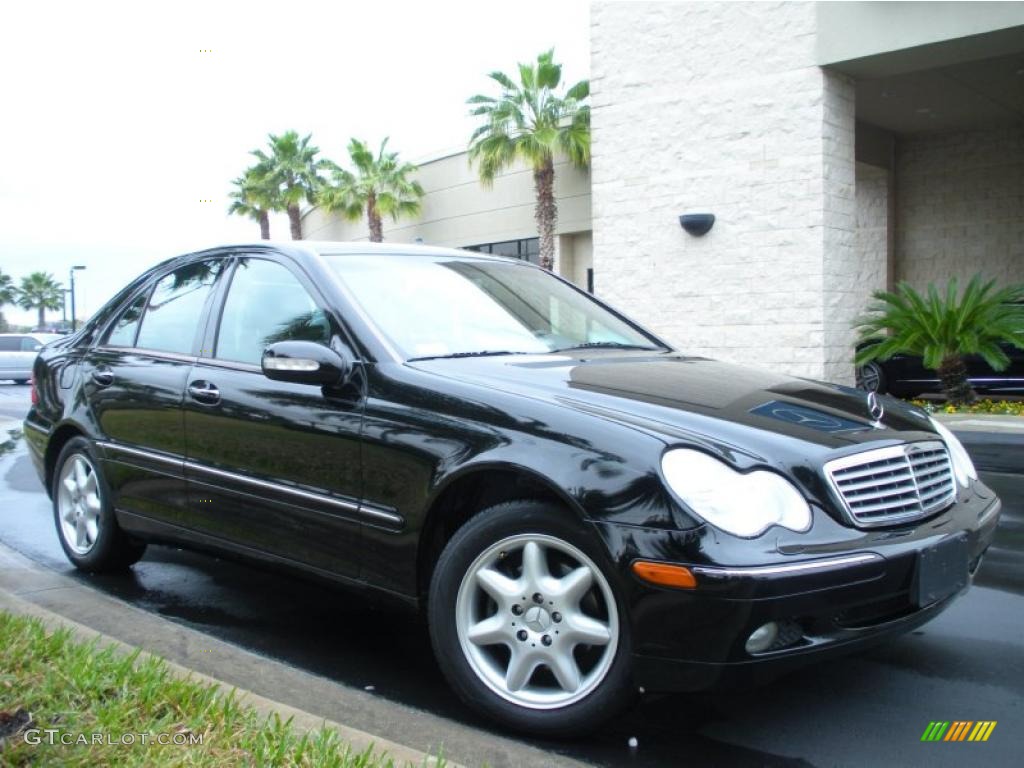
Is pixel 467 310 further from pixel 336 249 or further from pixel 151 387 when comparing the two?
pixel 151 387

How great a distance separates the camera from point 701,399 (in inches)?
130

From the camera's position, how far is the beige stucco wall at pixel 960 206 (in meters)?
18.3

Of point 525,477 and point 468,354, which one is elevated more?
point 468,354

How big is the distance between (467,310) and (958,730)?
2278 millimetres

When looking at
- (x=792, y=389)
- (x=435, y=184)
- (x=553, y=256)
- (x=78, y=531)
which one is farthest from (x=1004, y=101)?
(x=435, y=184)

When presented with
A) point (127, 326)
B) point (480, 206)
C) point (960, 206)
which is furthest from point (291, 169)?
point (127, 326)

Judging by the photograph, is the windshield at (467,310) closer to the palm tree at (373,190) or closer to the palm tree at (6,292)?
the palm tree at (373,190)

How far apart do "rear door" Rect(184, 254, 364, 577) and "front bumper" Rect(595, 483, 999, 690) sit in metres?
1.15

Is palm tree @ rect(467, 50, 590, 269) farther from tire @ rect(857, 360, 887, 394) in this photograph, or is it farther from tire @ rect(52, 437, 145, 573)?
tire @ rect(52, 437, 145, 573)

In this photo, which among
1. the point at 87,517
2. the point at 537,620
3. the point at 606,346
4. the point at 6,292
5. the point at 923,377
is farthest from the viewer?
the point at 6,292

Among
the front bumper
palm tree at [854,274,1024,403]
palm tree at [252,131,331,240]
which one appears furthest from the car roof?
palm tree at [252,131,331,240]

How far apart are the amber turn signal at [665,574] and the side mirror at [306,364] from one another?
1.35m

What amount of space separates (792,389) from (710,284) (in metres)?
10.5

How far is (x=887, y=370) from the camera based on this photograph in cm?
1508
